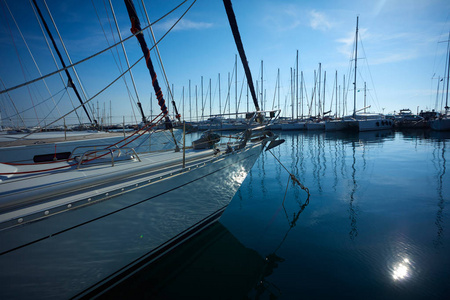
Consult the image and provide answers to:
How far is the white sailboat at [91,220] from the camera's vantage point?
214 cm

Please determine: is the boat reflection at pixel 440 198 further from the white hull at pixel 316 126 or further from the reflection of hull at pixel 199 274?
the white hull at pixel 316 126

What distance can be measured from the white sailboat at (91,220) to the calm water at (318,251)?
0.64m

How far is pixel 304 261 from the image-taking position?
149 inches

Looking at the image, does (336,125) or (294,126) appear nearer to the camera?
(336,125)

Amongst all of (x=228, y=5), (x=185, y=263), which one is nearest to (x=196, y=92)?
(x=228, y=5)

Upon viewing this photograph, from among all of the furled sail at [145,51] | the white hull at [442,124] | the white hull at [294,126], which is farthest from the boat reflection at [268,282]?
the white hull at [294,126]

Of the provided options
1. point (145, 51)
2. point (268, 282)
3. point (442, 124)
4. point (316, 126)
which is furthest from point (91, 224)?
point (316, 126)

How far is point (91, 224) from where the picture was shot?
2.55 meters

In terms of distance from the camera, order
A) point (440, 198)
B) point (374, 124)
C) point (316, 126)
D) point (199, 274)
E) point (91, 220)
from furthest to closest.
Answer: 1. point (316, 126)
2. point (374, 124)
3. point (440, 198)
4. point (199, 274)
5. point (91, 220)

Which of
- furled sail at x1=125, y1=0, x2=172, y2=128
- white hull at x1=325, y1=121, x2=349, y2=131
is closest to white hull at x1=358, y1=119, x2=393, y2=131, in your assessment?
white hull at x1=325, y1=121, x2=349, y2=131

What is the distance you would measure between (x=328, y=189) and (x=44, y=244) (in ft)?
26.1

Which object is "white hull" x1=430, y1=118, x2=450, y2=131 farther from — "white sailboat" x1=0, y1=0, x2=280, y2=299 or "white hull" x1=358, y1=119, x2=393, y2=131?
"white sailboat" x1=0, y1=0, x2=280, y2=299

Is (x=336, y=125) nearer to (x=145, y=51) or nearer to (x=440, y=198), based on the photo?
(x=440, y=198)

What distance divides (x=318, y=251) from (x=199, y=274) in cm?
230
